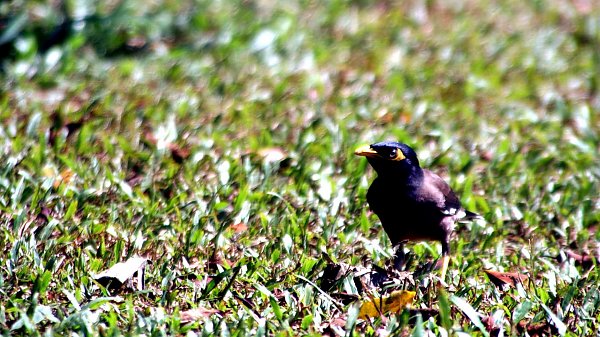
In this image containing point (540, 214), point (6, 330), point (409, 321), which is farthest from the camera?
point (540, 214)

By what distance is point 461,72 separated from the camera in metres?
7.75

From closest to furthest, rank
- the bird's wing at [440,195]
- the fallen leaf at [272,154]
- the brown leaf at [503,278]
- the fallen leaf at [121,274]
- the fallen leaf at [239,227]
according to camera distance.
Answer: the fallen leaf at [121,274]
the brown leaf at [503,278]
the bird's wing at [440,195]
the fallen leaf at [239,227]
the fallen leaf at [272,154]

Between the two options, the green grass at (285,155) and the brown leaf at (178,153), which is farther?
the brown leaf at (178,153)

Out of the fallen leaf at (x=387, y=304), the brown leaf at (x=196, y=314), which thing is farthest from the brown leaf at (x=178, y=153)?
the fallen leaf at (x=387, y=304)

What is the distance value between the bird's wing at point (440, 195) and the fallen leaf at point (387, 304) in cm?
76

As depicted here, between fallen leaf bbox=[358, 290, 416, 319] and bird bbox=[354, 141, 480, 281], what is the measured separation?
0.53m

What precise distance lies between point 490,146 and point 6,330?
3.84 m

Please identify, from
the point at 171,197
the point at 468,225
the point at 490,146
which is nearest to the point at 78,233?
the point at 171,197

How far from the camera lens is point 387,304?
13.9 ft

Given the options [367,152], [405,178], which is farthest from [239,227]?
[405,178]

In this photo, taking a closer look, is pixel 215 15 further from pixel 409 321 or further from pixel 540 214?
pixel 409 321

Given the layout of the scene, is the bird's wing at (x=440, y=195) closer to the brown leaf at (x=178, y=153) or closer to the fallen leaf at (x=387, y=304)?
the fallen leaf at (x=387, y=304)

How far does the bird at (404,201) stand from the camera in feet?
15.7

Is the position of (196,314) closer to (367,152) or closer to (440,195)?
(367,152)
